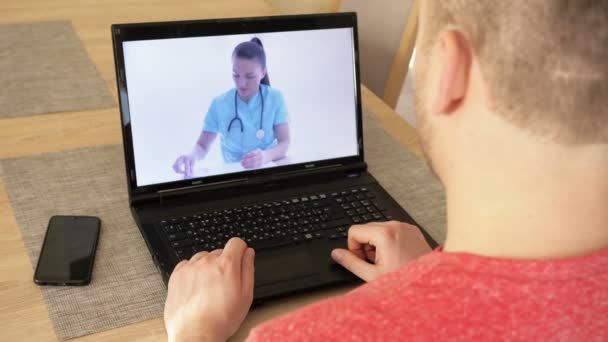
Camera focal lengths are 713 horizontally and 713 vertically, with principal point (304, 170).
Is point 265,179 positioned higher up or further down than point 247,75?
further down

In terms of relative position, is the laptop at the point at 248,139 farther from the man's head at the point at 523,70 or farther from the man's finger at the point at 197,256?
the man's head at the point at 523,70

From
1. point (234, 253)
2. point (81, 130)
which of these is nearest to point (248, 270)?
point (234, 253)

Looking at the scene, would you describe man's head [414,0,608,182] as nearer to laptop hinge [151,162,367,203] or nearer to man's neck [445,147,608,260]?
man's neck [445,147,608,260]

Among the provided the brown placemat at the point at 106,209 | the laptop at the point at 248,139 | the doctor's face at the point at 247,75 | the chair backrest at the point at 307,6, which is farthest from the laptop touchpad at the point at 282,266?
the chair backrest at the point at 307,6

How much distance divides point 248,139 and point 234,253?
266 mm

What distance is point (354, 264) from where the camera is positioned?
1001 millimetres

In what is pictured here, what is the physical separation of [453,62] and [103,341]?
1.90 ft

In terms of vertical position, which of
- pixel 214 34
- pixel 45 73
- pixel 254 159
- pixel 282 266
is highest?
pixel 214 34

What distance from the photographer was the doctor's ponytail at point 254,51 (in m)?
1.16

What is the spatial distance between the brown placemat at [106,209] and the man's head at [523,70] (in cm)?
55

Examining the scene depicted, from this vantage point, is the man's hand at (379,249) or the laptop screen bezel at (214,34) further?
the laptop screen bezel at (214,34)

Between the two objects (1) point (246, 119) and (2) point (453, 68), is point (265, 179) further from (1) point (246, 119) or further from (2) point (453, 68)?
(2) point (453, 68)

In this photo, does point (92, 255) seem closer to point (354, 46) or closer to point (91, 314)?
point (91, 314)

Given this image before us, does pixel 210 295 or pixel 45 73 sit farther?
pixel 45 73
